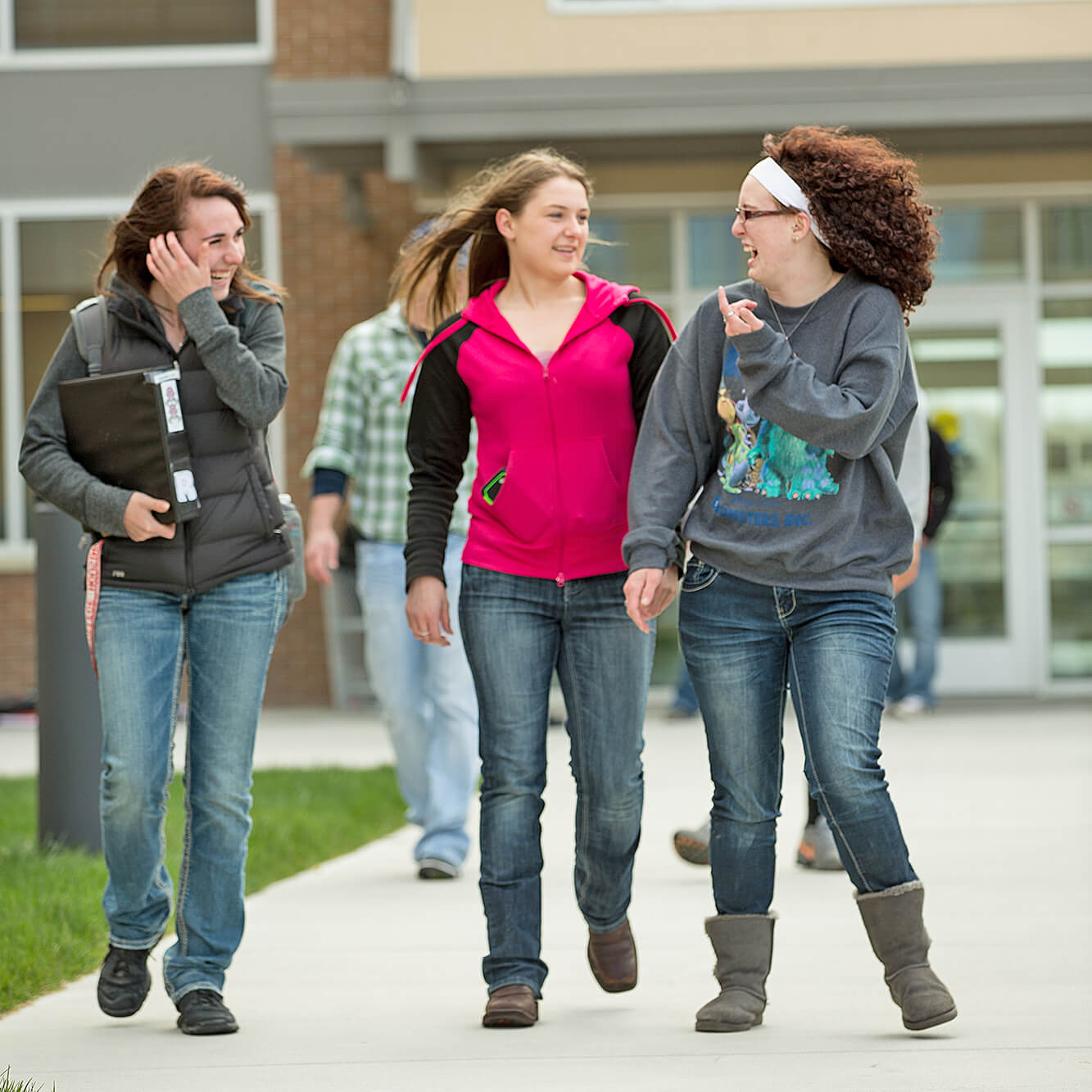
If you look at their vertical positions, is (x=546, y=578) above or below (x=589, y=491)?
below

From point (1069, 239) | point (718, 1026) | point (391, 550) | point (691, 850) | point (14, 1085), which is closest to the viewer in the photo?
point (14, 1085)

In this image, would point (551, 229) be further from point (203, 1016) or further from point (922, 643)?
point (922, 643)

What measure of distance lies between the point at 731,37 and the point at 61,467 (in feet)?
27.9

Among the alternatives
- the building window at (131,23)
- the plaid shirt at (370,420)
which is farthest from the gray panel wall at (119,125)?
the plaid shirt at (370,420)

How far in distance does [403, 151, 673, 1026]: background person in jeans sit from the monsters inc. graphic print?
0.34 meters

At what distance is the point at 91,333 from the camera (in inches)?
166

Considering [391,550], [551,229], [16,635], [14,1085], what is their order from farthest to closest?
[16,635] → [391,550] → [551,229] → [14,1085]

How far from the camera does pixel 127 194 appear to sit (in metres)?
13.6

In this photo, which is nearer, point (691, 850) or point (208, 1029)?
point (208, 1029)

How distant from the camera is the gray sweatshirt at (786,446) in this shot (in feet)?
12.4

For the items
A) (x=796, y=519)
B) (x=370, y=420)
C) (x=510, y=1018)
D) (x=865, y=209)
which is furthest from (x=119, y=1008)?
(x=370, y=420)

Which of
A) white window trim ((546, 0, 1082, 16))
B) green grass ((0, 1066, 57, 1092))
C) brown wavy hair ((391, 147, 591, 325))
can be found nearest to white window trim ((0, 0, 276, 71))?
white window trim ((546, 0, 1082, 16))

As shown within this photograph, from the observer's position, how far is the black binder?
4.07 meters

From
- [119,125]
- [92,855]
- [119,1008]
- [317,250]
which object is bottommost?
[92,855]
